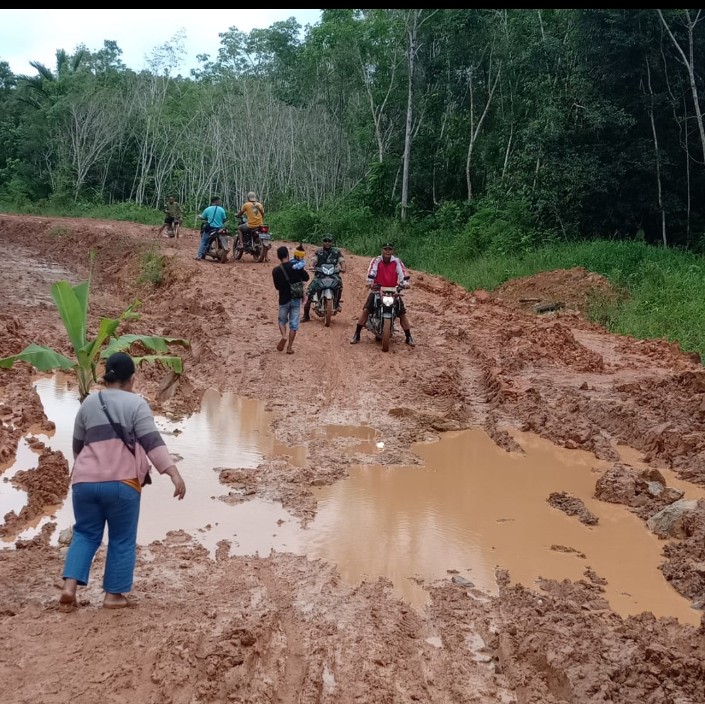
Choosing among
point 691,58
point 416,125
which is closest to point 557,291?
point 691,58

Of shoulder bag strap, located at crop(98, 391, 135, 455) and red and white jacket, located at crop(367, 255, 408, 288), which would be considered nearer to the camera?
shoulder bag strap, located at crop(98, 391, 135, 455)

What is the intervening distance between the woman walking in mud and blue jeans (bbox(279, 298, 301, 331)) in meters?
6.90

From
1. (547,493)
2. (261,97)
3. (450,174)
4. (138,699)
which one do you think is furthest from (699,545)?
(261,97)

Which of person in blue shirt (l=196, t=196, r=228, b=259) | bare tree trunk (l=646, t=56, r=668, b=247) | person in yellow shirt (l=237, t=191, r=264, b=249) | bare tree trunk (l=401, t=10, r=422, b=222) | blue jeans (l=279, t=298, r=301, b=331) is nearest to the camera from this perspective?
blue jeans (l=279, t=298, r=301, b=331)

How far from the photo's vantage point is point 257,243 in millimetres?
18922

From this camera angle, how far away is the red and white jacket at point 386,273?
11.7m

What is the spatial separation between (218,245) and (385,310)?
8.16 metres

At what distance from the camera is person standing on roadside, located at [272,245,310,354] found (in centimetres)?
1104

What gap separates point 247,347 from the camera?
11719 mm

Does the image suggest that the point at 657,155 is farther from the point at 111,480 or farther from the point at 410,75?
the point at 111,480

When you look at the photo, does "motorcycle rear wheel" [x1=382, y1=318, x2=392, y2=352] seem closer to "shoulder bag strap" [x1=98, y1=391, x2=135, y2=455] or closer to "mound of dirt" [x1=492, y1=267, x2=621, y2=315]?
"mound of dirt" [x1=492, y1=267, x2=621, y2=315]

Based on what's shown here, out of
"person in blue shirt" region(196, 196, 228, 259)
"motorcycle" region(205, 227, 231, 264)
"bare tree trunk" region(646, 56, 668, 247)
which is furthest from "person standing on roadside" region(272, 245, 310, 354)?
"bare tree trunk" region(646, 56, 668, 247)

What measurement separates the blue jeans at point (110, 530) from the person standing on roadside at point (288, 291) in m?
6.77

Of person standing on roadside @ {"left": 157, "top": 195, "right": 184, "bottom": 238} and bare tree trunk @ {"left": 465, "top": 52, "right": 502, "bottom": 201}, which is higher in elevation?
bare tree trunk @ {"left": 465, "top": 52, "right": 502, "bottom": 201}
